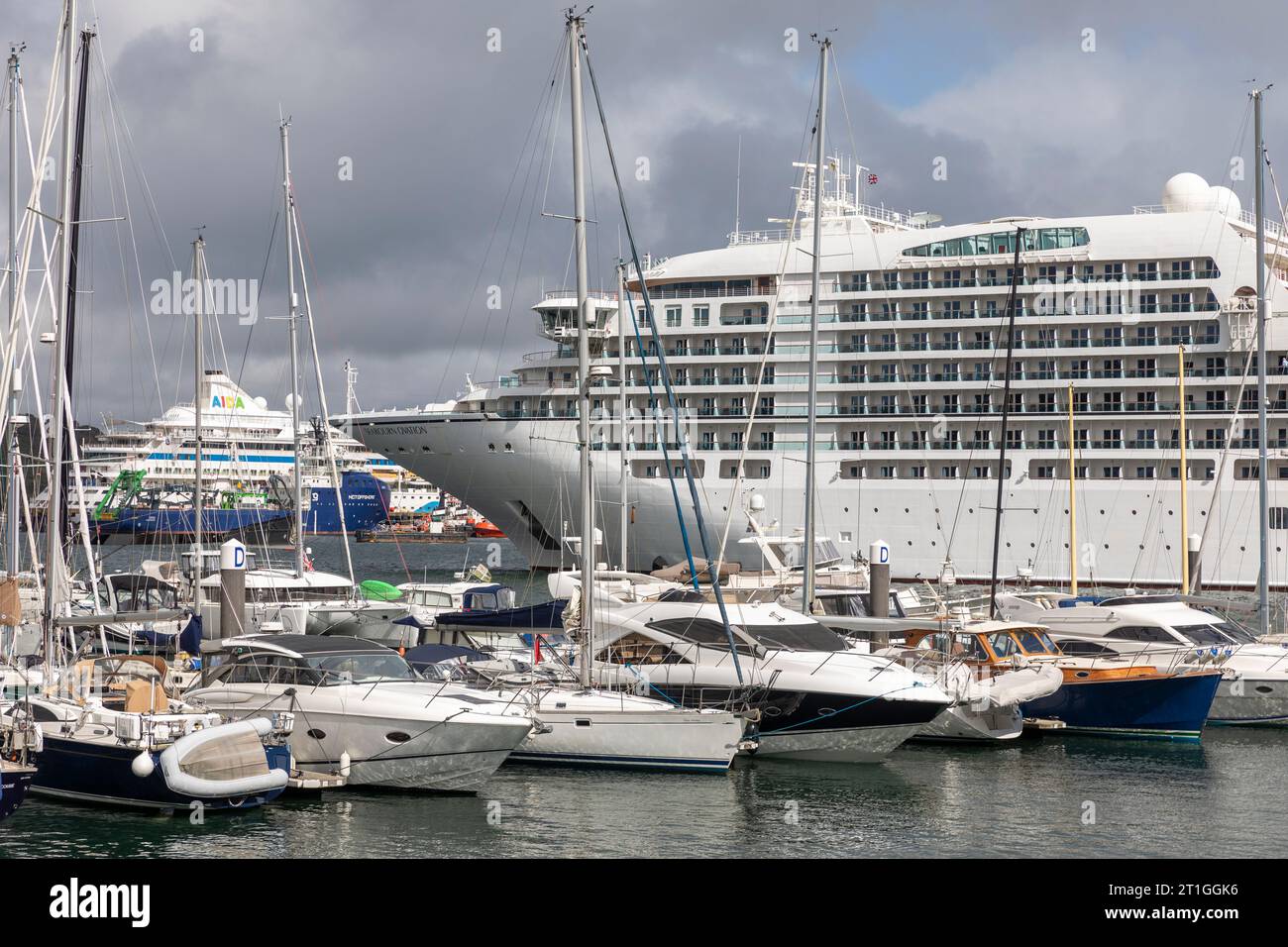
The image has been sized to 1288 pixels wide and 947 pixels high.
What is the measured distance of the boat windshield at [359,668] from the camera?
2042 cm

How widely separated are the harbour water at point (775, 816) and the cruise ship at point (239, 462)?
85232 millimetres

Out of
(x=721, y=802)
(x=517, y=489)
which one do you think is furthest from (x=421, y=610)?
(x=517, y=489)

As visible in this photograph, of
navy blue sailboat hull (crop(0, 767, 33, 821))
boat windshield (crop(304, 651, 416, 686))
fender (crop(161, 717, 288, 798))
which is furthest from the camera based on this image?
boat windshield (crop(304, 651, 416, 686))

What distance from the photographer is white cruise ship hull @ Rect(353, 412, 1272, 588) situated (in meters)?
52.3

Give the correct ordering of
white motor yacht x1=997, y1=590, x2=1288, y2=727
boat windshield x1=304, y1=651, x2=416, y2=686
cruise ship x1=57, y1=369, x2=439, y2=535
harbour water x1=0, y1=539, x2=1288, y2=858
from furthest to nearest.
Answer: cruise ship x1=57, y1=369, x2=439, y2=535 → white motor yacht x1=997, y1=590, x2=1288, y2=727 → boat windshield x1=304, y1=651, x2=416, y2=686 → harbour water x1=0, y1=539, x2=1288, y2=858

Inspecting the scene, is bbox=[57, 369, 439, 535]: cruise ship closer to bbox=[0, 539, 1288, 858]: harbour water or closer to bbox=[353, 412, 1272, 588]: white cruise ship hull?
bbox=[353, 412, 1272, 588]: white cruise ship hull

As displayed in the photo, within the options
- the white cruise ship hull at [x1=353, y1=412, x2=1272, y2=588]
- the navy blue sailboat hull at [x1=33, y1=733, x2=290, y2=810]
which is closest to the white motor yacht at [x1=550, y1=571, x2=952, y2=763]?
the navy blue sailboat hull at [x1=33, y1=733, x2=290, y2=810]

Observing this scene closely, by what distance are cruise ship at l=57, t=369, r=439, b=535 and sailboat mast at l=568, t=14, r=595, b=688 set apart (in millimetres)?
81701

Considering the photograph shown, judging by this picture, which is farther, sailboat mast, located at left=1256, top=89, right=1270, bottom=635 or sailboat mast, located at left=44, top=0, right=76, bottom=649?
sailboat mast, located at left=1256, top=89, right=1270, bottom=635

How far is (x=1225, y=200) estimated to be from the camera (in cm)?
5744

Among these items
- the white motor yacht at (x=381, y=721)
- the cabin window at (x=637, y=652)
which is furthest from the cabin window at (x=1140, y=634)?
the white motor yacht at (x=381, y=721)

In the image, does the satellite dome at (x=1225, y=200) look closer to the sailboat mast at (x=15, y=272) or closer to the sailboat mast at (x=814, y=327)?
the sailboat mast at (x=814, y=327)

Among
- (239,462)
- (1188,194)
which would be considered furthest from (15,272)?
(239,462)
